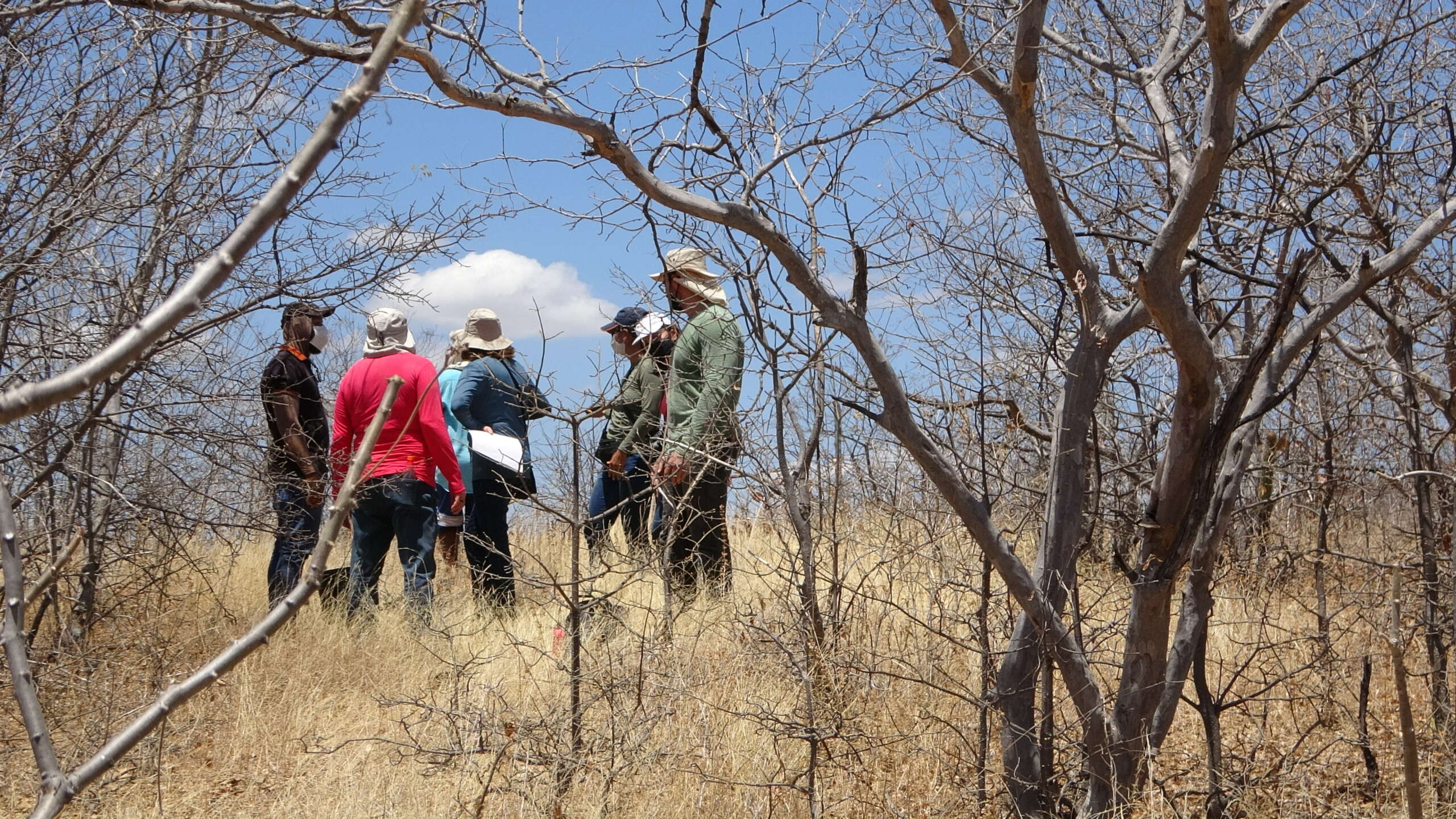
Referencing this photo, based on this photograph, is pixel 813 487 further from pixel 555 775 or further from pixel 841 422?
pixel 555 775

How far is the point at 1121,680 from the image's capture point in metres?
3.74

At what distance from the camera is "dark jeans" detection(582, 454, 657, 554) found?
4707mm

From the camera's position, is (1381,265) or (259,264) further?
(259,264)

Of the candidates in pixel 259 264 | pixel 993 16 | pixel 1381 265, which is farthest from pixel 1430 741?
pixel 259 264

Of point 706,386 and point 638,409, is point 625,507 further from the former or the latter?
point 706,386

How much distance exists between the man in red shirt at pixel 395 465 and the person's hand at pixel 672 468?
1598mm

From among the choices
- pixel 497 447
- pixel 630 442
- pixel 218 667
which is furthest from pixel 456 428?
pixel 218 667

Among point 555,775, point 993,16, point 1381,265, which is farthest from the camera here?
point 993,16

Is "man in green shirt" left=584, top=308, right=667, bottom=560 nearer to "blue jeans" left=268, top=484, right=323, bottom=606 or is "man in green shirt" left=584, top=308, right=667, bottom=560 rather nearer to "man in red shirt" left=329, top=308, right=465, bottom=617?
"man in red shirt" left=329, top=308, right=465, bottom=617

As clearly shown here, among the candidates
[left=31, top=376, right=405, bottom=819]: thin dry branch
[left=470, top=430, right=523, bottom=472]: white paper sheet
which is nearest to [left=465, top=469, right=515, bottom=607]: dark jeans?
[left=470, top=430, right=523, bottom=472]: white paper sheet

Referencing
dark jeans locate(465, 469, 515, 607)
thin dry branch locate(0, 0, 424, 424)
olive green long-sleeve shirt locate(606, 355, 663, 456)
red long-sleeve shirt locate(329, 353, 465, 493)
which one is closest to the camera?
thin dry branch locate(0, 0, 424, 424)

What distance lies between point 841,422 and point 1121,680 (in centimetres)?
150

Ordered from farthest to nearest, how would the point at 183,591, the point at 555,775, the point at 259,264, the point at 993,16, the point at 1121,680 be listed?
the point at 183,591
the point at 259,264
the point at 993,16
the point at 555,775
the point at 1121,680

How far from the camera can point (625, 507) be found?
633 cm
